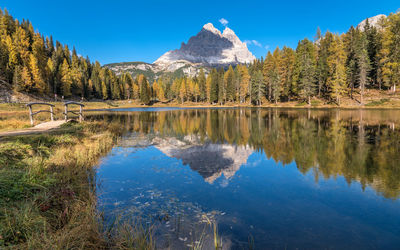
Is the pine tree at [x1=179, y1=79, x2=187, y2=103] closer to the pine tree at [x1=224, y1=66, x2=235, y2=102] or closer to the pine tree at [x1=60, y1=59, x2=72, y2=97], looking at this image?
the pine tree at [x1=224, y1=66, x2=235, y2=102]

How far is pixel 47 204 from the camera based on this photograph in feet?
20.4

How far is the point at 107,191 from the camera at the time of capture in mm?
9156

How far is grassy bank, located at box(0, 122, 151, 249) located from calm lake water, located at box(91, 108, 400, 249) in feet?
3.41

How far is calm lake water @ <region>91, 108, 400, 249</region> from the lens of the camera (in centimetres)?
589

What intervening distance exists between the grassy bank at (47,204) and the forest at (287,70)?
213ft

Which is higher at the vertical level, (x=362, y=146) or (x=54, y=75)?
(x=54, y=75)

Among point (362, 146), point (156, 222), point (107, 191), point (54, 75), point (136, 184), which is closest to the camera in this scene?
point (156, 222)

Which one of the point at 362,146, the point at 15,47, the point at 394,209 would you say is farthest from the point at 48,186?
the point at 15,47

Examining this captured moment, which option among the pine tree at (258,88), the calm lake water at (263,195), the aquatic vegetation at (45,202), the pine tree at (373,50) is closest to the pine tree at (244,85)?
the pine tree at (258,88)

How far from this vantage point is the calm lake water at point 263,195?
589 cm

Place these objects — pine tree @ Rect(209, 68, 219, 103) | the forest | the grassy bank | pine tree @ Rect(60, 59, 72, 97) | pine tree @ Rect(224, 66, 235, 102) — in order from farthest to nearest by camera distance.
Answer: pine tree @ Rect(209, 68, 219, 103), pine tree @ Rect(224, 66, 235, 102), pine tree @ Rect(60, 59, 72, 97), the forest, the grassy bank

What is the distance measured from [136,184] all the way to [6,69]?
8362cm

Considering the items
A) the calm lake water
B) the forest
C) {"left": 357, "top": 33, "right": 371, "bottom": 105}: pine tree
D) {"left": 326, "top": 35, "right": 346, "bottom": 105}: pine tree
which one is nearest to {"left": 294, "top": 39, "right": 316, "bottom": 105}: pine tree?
the forest

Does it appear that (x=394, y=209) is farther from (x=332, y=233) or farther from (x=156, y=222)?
(x=156, y=222)
